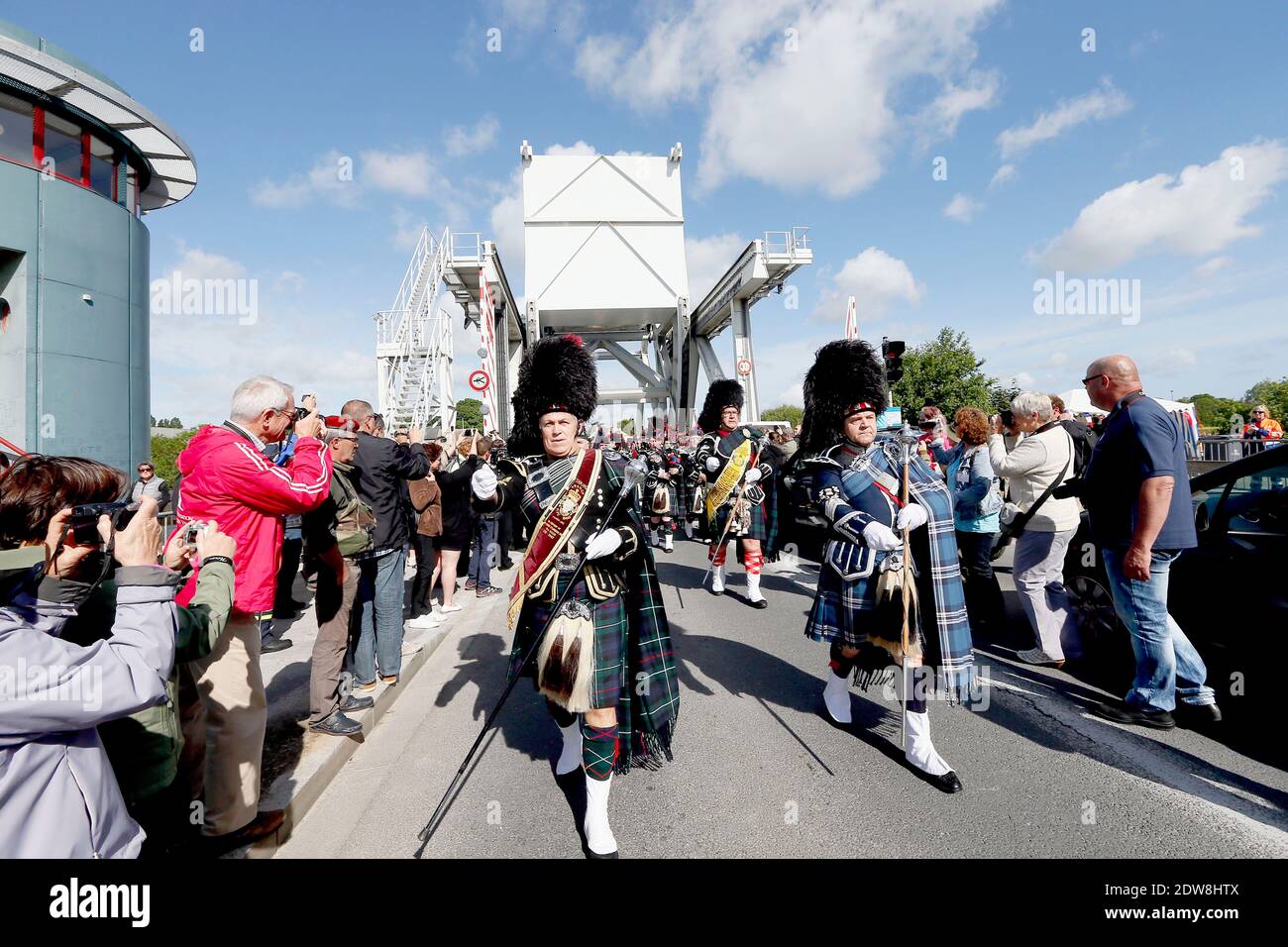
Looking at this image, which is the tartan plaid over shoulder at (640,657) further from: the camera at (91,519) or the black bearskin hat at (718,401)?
the black bearskin hat at (718,401)

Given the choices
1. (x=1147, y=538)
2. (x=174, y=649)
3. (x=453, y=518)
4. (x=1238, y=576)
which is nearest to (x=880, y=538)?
(x=1147, y=538)

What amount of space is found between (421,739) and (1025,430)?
15.8 ft

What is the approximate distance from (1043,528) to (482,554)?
5.69 meters

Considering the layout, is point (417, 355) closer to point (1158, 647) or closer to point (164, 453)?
point (164, 453)

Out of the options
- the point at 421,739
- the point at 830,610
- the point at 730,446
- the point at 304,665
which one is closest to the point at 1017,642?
the point at 830,610

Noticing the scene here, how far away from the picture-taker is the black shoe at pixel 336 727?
361 cm

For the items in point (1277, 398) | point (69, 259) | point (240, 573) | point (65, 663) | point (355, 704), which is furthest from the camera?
point (1277, 398)

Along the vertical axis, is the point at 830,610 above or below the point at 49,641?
below

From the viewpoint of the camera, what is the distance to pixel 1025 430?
505 cm

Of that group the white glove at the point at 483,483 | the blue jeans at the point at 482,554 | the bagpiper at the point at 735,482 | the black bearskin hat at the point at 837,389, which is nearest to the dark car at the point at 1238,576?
the black bearskin hat at the point at 837,389

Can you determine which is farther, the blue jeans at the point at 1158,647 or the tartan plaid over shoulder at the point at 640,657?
the blue jeans at the point at 1158,647

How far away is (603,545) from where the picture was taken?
105 inches

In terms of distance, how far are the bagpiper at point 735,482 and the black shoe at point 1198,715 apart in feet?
11.4
